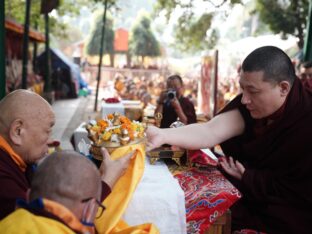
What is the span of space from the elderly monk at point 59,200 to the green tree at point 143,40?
35.2 m

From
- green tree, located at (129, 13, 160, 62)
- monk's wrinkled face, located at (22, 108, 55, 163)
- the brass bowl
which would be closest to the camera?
monk's wrinkled face, located at (22, 108, 55, 163)

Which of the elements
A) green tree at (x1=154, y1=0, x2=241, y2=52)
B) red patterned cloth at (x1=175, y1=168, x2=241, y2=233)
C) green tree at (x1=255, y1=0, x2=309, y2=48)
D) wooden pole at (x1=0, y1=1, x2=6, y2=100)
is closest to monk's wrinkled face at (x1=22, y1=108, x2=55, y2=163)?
red patterned cloth at (x1=175, y1=168, x2=241, y2=233)

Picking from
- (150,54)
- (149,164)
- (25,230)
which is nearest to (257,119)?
(149,164)

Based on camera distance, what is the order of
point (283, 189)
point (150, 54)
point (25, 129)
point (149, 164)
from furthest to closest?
1. point (150, 54)
2. point (149, 164)
3. point (283, 189)
4. point (25, 129)

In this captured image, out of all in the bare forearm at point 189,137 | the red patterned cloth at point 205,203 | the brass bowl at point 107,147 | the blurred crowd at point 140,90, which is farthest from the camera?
the blurred crowd at point 140,90

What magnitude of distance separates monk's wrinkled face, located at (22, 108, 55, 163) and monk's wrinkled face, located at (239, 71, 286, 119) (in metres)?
1.09

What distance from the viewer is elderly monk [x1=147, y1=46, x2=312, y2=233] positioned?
7.32ft

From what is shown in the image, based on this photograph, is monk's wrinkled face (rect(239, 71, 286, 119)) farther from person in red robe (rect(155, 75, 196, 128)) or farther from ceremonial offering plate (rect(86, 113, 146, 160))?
person in red robe (rect(155, 75, 196, 128))

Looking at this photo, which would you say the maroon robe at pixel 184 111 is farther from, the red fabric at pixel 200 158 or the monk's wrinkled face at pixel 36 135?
the monk's wrinkled face at pixel 36 135

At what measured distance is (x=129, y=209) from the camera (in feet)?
6.94

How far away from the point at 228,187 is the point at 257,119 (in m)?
0.48

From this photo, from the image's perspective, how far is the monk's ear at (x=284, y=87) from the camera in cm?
225

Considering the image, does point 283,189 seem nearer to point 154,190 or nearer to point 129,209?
point 154,190

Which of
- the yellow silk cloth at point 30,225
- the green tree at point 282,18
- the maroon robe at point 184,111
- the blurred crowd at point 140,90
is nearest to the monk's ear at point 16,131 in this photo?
the yellow silk cloth at point 30,225
